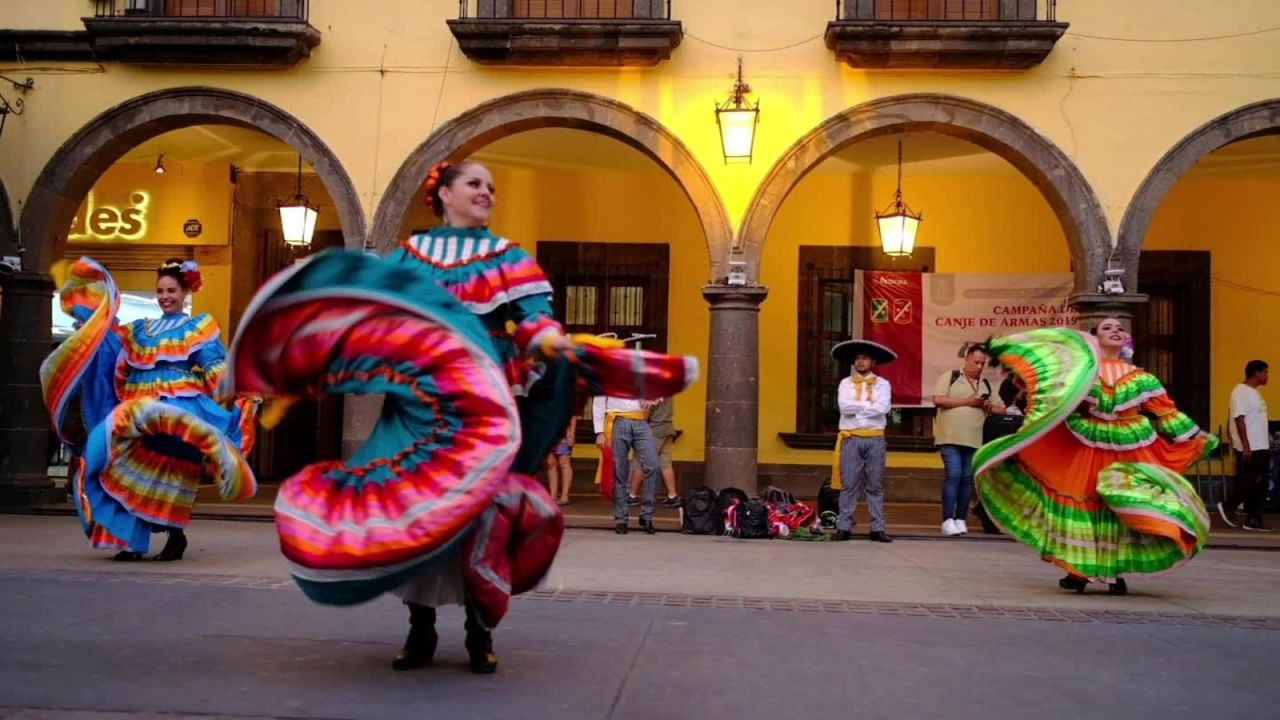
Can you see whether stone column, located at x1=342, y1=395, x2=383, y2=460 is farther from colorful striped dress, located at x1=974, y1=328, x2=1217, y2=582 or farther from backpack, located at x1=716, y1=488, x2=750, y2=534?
colorful striped dress, located at x1=974, y1=328, x2=1217, y2=582

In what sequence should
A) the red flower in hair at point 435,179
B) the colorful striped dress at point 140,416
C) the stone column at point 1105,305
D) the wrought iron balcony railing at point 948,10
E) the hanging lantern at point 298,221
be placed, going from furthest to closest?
the hanging lantern at point 298,221 < the wrought iron balcony railing at point 948,10 < the stone column at point 1105,305 < the colorful striped dress at point 140,416 < the red flower in hair at point 435,179

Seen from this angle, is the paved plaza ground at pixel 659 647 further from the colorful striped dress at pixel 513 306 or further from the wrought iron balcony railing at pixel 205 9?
the wrought iron balcony railing at pixel 205 9

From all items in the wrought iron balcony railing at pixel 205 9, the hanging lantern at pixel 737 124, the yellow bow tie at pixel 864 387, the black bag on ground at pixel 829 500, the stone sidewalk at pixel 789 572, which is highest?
the wrought iron balcony railing at pixel 205 9

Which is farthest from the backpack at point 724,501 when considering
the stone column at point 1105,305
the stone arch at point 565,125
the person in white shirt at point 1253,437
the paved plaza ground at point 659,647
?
the person in white shirt at point 1253,437

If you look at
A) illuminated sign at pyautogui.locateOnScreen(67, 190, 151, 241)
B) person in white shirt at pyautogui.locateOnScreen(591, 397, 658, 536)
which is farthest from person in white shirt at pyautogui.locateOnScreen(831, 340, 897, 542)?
illuminated sign at pyautogui.locateOnScreen(67, 190, 151, 241)

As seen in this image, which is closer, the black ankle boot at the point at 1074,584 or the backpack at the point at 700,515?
the black ankle boot at the point at 1074,584

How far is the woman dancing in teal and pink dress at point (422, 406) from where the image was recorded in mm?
4277

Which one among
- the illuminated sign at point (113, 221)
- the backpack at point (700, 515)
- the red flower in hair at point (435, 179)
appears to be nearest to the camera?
the red flower in hair at point (435, 179)

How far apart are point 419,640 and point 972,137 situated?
9.59 metres

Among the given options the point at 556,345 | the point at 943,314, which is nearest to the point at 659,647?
the point at 556,345

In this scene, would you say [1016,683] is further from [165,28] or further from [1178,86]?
[165,28]

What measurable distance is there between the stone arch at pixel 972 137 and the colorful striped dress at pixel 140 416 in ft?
19.5

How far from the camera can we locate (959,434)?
12.1m

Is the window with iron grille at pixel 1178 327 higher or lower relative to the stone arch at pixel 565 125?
lower
